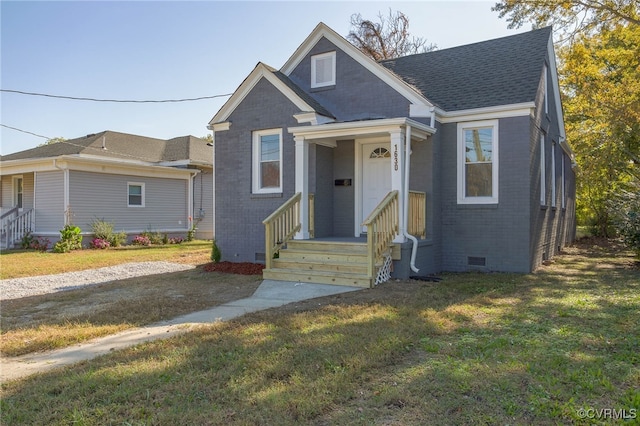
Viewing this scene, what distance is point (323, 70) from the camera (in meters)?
11.6

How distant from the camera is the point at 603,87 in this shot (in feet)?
51.5

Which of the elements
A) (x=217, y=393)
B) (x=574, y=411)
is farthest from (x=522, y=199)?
(x=217, y=393)

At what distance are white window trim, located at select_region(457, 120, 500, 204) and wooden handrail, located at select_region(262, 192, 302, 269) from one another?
3.67 meters

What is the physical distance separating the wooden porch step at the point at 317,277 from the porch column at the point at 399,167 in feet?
4.42

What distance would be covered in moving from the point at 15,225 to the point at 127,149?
5.66m

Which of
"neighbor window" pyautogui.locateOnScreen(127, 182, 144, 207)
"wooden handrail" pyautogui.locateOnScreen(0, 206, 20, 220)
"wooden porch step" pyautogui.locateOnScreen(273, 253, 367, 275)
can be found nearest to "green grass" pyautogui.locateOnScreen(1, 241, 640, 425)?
"wooden porch step" pyautogui.locateOnScreen(273, 253, 367, 275)

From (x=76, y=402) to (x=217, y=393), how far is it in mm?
990

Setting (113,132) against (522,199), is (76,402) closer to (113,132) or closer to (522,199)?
(522,199)

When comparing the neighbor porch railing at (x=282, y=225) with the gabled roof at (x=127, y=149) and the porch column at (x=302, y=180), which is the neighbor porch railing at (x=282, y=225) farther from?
the gabled roof at (x=127, y=149)

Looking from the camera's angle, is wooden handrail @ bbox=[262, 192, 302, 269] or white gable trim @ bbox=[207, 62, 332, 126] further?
white gable trim @ bbox=[207, 62, 332, 126]

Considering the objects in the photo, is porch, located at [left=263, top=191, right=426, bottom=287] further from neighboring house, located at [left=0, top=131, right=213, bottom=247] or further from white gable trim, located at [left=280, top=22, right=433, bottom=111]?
neighboring house, located at [left=0, top=131, right=213, bottom=247]

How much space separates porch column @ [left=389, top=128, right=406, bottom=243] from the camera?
8.82 m

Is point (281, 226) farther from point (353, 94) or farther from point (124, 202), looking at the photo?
point (124, 202)

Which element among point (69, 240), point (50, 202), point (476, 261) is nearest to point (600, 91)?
point (476, 261)
